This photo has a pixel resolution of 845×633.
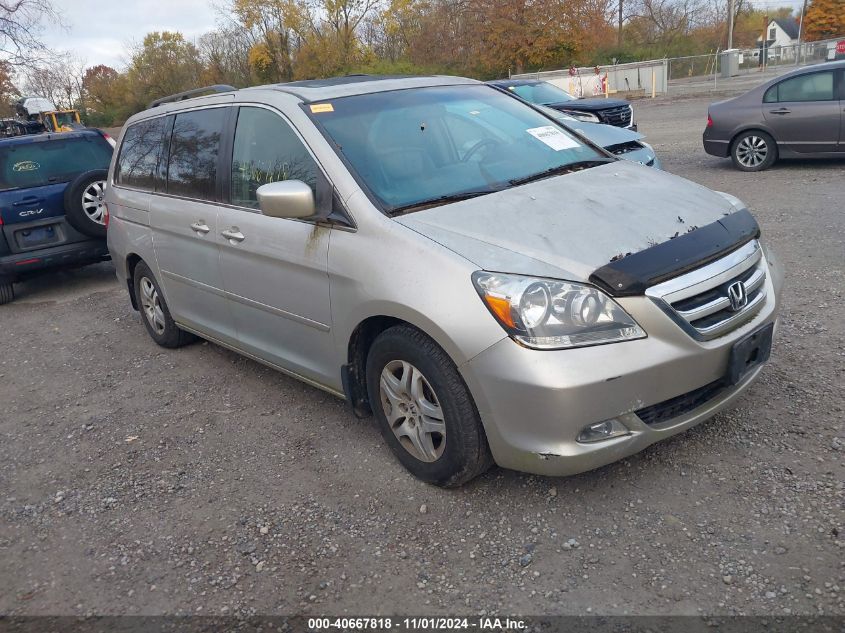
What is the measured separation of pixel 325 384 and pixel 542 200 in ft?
4.89

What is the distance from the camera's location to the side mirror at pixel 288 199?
3523 mm

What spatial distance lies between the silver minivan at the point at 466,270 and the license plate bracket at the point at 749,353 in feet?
0.04

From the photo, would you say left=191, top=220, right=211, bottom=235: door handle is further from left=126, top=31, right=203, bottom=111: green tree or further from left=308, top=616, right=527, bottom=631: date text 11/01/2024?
left=126, top=31, right=203, bottom=111: green tree

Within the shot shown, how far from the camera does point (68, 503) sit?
3.78 meters

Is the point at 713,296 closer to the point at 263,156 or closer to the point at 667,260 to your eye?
the point at 667,260

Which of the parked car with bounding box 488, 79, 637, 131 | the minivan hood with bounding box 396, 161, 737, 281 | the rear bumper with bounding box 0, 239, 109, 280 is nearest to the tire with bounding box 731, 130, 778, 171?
the parked car with bounding box 488, 79, 637, 131

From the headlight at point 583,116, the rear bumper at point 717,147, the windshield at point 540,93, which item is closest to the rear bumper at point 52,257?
the headlight at point 583,116

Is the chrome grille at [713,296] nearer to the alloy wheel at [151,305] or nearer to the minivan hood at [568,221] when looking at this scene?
the minivan hood at [568,221]

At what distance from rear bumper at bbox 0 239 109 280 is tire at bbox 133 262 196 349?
2500mm

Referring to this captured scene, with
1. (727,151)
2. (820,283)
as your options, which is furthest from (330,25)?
(820,283)

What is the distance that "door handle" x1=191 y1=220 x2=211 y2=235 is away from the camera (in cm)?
457

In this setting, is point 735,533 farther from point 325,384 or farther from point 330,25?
point 330,25

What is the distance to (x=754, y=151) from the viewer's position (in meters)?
11.0

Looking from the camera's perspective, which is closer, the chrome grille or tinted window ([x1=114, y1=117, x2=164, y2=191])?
the chrome grille
